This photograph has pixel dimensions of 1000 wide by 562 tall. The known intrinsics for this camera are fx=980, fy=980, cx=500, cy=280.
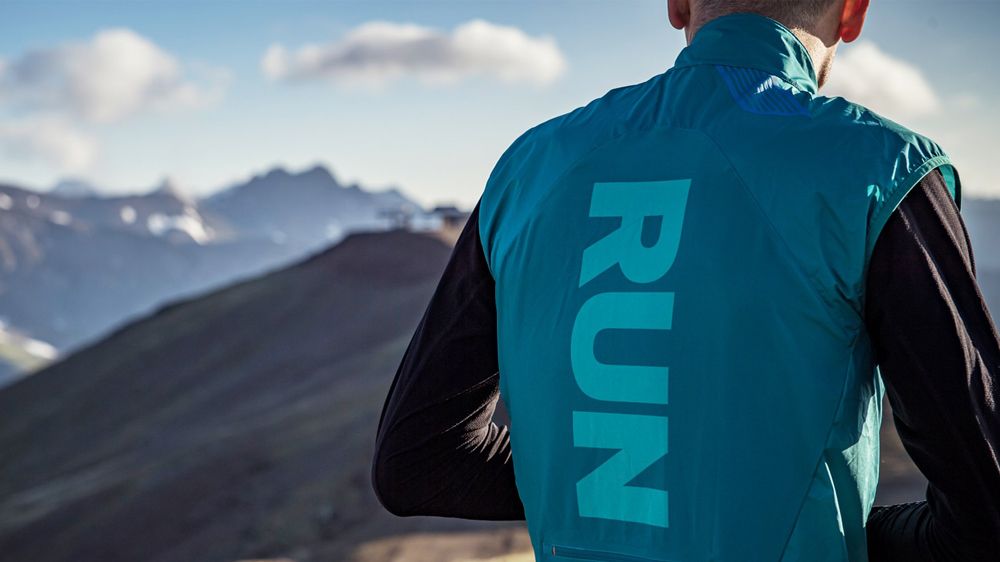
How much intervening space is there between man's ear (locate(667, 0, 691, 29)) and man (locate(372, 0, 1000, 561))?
173mm

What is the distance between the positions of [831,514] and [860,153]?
1.54ft

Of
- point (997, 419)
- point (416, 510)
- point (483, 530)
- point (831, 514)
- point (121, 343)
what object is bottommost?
point (121, 343)

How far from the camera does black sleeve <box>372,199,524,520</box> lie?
1596 mm

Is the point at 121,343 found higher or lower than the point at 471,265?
lower

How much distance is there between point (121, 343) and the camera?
147 ft

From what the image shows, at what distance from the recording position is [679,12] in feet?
5.50

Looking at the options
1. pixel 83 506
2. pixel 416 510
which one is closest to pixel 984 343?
pixel 416 510

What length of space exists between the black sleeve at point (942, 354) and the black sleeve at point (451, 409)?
62cm

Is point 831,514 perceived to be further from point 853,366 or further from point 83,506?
point 83,506

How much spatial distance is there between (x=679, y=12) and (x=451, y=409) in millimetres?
777

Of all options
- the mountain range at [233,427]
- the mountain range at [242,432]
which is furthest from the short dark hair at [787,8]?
the mountain range at [233,427]

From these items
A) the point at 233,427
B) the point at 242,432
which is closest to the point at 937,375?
the point at 242,432

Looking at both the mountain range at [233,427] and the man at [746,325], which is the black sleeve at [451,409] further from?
the mountain range at [233,427]

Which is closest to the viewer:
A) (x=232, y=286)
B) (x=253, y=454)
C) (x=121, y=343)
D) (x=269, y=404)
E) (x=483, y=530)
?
(x=483, y=530)
